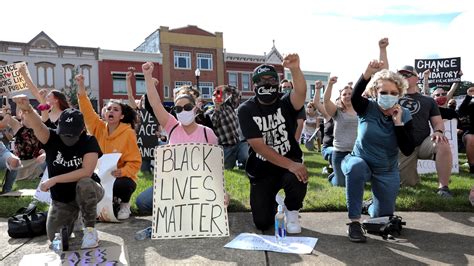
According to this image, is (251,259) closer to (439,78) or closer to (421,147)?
(421,147)

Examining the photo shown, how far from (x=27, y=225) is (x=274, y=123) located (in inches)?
104

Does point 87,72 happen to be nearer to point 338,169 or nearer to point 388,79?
point 338,169

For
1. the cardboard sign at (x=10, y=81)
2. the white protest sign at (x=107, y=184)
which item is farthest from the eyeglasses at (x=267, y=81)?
the cardboard sign at (x=10, y=81)

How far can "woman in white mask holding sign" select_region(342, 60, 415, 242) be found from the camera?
3984mm

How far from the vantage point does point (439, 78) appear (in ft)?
46.8

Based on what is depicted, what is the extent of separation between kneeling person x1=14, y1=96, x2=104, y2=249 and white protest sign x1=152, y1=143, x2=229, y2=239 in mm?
614

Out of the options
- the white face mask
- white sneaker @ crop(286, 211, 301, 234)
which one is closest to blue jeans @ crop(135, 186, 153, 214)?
the white face mask

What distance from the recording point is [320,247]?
361 cm

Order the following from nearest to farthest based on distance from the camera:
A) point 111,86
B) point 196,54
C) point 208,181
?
point 208,181 → point 111,86 → point 196,54

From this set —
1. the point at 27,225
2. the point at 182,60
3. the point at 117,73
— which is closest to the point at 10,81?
the point at 27,225

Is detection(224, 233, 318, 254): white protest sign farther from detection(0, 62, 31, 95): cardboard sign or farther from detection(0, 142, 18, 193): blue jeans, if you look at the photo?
detection(0, 62, 31, 95): cardboard sign

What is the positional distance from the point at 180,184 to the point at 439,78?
12.9 meters

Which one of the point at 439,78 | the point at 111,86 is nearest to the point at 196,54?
the point at 111,86

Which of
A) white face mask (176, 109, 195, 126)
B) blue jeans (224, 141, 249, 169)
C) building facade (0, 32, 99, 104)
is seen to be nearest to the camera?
white face mask (176, 109, 195, 126)
